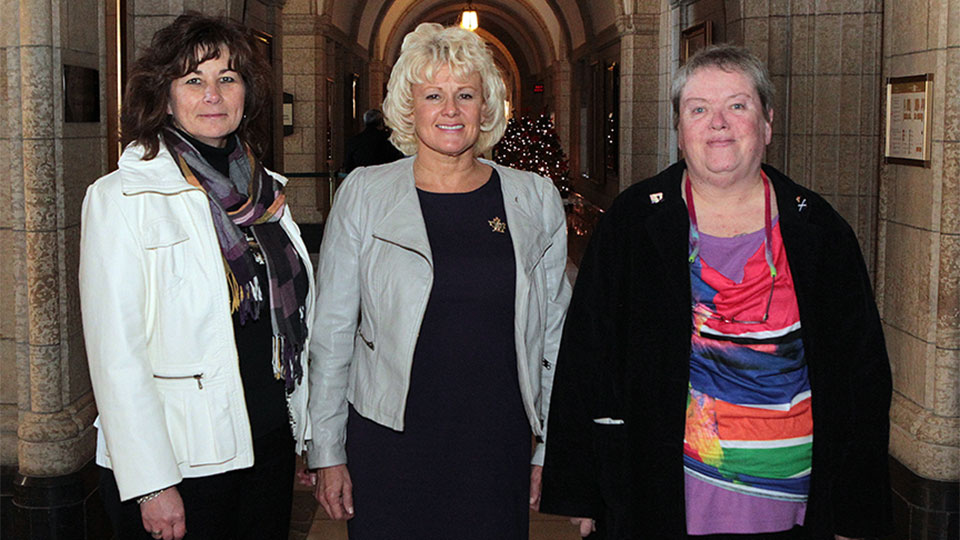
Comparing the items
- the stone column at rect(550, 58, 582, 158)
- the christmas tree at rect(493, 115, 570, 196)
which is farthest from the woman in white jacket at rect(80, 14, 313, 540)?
the stone column at rect(550, 58, 582, 158)

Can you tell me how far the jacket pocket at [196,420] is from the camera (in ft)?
7.54

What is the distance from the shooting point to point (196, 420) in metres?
2.31

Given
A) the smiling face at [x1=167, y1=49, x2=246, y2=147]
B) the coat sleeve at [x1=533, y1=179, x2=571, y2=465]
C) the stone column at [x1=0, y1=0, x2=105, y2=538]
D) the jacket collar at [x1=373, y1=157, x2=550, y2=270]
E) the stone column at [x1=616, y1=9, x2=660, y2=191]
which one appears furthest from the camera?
the stone column at [x1=616, y1=9, x2=660, y2=191]

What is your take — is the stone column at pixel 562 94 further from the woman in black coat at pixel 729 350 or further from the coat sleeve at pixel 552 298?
the woman in black coat at pixel 729 350

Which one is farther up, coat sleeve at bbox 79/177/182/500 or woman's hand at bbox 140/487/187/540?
coat sleeve at bbox 79/177/182/500

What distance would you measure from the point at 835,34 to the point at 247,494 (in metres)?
4.36

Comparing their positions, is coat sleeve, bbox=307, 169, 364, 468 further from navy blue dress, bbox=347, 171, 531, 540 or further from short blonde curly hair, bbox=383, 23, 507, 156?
short blonde curly hair, bbox=383, 23, 507, 156

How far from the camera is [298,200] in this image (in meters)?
14.0

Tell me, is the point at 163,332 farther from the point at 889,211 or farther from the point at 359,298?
the point at 889,211

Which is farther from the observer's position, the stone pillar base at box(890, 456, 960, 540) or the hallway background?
the stone pillar base at box(890, 456, 960, 540)

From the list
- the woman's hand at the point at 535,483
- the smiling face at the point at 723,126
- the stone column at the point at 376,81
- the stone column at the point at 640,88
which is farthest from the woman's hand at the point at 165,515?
the stone column at the point at 376,81

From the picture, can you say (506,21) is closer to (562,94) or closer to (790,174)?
(562,94)

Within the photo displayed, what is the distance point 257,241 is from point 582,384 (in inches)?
35.0

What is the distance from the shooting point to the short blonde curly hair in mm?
2562
